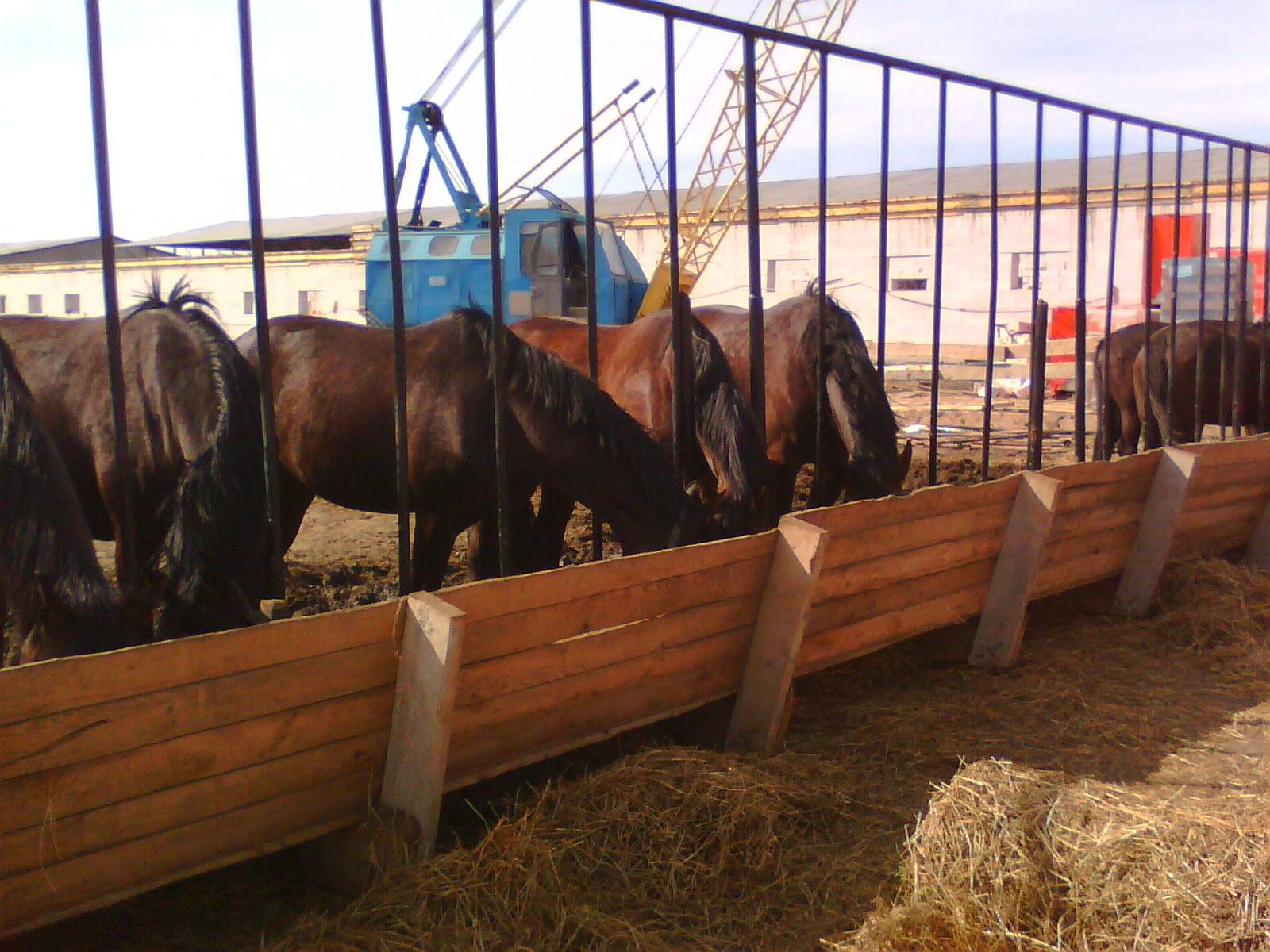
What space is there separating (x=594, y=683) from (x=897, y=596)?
4.45ft

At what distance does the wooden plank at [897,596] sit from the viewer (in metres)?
3.24

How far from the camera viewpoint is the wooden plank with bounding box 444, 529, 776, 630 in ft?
7.46

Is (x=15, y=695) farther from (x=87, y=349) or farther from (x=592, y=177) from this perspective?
(x=87, y=349)

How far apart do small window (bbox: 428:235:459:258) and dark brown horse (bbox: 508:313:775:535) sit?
28.3ft

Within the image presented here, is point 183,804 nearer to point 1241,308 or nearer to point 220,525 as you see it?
point 220,525

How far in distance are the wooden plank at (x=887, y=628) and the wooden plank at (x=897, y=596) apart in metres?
0.01

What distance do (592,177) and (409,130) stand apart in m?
12.6

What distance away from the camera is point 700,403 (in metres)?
4.19

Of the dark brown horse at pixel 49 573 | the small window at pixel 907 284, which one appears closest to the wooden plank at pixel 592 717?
the dark brown horse at pixel 49 573

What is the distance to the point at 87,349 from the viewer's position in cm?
361

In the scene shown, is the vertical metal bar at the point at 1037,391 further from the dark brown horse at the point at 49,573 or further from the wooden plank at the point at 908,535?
the dark brown horse at the point at 49,573

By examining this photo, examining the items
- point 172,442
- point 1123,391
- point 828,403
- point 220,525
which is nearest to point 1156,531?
point 828,403

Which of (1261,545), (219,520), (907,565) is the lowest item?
(1261,545)

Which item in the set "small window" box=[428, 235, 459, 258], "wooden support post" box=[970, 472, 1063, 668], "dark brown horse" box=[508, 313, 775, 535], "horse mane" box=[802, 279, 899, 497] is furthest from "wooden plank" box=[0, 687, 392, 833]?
"small window" box=[428, 235, 459, 258]
